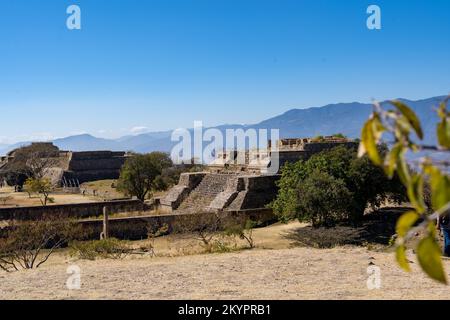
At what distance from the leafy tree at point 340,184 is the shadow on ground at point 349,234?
0.71 meters

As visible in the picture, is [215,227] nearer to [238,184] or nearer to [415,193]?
[238,184]

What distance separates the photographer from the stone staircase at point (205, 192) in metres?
29.9

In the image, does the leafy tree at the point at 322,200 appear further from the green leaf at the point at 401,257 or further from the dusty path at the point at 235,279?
the green leaf at the point at 401,257

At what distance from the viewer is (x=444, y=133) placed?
196cm

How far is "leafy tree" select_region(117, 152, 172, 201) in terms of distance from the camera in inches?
1439

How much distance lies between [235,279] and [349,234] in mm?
9581

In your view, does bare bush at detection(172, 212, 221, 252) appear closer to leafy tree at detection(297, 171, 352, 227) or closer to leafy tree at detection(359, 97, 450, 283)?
leafy tree at detection(297, 171, 352, 227)

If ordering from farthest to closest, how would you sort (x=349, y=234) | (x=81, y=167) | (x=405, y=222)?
(x=81, y=167), (x=349, y=234), (x=405, y=222)

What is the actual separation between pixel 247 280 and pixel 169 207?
19.0 m

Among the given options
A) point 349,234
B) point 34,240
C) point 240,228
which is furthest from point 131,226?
point 349,234

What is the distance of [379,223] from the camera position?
23.7 m

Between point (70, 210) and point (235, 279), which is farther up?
point (70, 210)

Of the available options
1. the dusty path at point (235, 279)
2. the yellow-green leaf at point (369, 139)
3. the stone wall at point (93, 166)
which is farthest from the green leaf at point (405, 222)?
the stone wall at point (93, 166)
